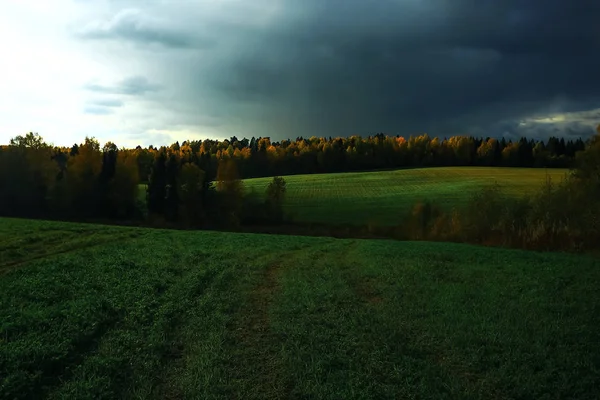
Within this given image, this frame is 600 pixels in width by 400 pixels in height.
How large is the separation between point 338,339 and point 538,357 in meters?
4.50

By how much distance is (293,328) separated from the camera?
1216 centimetres

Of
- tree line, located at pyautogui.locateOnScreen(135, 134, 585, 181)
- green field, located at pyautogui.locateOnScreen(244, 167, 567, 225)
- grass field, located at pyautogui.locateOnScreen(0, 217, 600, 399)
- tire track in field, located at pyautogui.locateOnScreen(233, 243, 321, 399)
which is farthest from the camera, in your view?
tree line, located at pyautogui.locateOnScreen(135, 134, 585, 181)

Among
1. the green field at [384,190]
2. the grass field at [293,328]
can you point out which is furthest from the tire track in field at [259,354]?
the green field at [384,190]

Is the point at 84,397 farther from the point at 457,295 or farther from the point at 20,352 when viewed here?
the point at 457,295

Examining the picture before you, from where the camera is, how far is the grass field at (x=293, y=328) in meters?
8.94

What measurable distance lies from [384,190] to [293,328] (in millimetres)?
85604

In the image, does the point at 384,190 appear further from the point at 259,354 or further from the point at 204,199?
the point at 259,354

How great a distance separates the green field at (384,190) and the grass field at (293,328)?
1998 inches

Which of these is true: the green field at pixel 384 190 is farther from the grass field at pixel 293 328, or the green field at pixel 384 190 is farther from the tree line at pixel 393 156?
the grass field at pixel 293 328

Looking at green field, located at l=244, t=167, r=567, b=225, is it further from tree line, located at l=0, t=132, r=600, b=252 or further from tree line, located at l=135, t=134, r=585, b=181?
tree line, located at l=135, t=134, r=585, b=181

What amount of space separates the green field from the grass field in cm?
5076

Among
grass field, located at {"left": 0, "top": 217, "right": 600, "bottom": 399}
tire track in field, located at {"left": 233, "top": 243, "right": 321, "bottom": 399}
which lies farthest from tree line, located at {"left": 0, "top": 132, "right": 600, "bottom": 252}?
tire track in field, located at {"left": 233, "top": 243, "right": 321, "bottom": 399}

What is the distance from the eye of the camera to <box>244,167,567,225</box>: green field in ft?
247

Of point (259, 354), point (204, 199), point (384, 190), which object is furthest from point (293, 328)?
point (384, 190)
